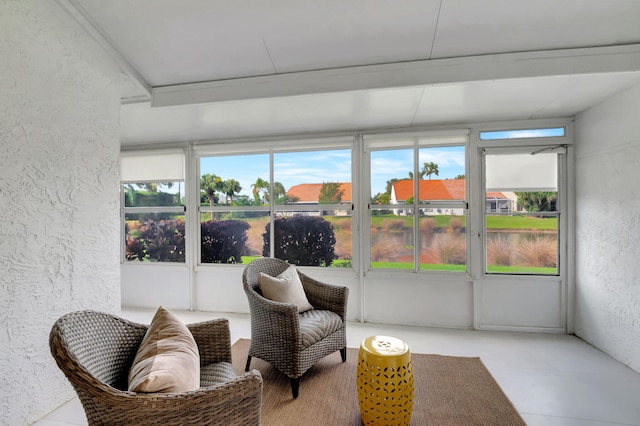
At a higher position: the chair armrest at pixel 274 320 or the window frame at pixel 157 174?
the window frame at pixel 157 174

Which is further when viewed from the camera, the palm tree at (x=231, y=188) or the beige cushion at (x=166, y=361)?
the palm tree at (x=231, y=188)

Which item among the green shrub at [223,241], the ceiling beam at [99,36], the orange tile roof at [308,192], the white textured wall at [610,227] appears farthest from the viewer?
the green shrub at [223,241]

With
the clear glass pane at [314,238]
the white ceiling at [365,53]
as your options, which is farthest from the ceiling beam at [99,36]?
the clear glass pane at [314,238]

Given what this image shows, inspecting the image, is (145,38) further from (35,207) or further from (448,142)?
(448,142)

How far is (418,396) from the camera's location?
2094mm

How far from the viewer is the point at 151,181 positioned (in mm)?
4156

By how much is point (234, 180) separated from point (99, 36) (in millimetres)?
2145

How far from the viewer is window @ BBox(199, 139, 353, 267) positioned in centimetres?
370

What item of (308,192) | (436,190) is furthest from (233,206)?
(436,190)

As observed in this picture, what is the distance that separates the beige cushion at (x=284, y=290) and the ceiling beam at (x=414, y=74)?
1550mm

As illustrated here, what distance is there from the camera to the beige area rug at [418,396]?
1.85m

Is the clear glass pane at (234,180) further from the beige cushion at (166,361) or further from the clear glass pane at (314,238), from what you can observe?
the beige cushion at (166,361)

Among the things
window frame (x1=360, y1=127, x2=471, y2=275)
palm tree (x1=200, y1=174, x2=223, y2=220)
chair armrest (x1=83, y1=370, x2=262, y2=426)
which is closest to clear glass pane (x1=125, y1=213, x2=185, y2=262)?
palm tree (x1=200, y1=174, x2=223, y2=220)

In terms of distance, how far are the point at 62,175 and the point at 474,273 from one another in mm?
3868
